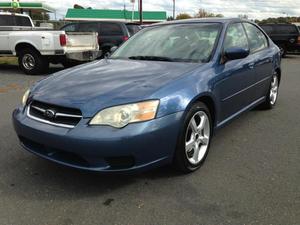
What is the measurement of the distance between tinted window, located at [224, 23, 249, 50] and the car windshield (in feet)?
0.55

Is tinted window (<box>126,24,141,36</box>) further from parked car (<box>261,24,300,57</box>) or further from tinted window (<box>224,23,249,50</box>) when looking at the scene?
tinted window (<box>224,23,249,50</box>)

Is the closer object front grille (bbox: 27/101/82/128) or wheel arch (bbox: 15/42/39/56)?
front grille (bbox: 27/101/82/128)

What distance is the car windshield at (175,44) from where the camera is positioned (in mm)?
4328

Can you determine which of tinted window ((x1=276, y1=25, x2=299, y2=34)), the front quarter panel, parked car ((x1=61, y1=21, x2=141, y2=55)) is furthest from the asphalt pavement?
tinted window ((x1=276, y1=25, x2=299, y2=34))

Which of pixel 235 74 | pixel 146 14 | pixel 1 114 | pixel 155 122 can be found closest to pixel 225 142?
pixel 235 74

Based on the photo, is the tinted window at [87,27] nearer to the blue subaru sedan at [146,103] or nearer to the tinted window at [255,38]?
the tinted window at [255,38]

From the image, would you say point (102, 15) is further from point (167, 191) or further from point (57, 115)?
point (167, 191)

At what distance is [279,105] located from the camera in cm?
683

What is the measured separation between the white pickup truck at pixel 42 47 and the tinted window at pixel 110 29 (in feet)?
7.35

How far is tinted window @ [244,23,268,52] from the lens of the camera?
212 inches

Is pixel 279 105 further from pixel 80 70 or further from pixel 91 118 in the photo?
pixel 91 118

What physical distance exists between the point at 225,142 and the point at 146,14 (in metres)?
51.5

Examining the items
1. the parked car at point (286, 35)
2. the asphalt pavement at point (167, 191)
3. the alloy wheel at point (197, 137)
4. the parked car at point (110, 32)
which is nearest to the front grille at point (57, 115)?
the asphalt pavement at point (167, 191)

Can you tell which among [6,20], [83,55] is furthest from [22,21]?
[83,55]
